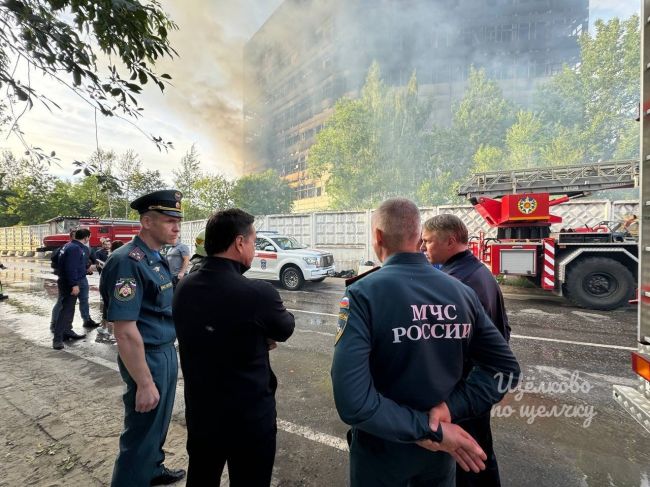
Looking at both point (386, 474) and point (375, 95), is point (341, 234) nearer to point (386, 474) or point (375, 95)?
point (386, 474)

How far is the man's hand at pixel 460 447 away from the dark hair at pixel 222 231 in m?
1.17

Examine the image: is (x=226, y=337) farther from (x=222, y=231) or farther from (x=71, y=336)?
(x=71, y=336)

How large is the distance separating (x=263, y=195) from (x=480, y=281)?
41.2m

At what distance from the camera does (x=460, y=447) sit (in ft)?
3.93

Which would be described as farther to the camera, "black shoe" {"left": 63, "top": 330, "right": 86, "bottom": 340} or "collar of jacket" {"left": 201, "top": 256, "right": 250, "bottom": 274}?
"black shoe" {"left": 63, "top": 330, "right": 86, "bottom": 340}

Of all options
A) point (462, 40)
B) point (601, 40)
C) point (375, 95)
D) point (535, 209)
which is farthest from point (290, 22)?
point (535, 209)

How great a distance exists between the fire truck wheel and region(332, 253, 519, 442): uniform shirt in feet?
26.0

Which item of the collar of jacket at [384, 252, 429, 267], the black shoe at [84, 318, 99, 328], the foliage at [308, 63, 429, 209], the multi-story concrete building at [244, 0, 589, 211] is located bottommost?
the black shoe at [84, 318, 99, 328]

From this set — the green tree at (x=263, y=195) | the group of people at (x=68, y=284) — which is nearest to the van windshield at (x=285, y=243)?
the group of people at (x=68, y=284)

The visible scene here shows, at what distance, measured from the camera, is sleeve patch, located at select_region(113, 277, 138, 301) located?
186cm

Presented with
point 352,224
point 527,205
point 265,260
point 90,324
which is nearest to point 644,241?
point 527,205

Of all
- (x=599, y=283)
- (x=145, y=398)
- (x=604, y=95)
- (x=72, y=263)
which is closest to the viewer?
(x=145, y=398)

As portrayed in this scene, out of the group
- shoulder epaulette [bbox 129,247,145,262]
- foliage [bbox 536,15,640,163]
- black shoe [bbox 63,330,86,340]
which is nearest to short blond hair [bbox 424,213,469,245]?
shoulder epaulette [bbox 129,247,145,262]

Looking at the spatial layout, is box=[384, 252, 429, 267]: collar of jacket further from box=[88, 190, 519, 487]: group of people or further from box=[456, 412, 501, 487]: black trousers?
box=[456, 412, 501, 487]: black trousers
